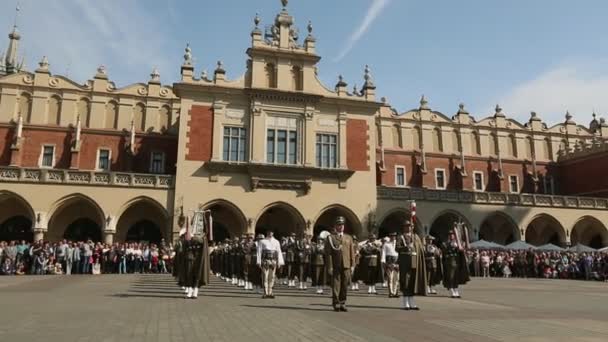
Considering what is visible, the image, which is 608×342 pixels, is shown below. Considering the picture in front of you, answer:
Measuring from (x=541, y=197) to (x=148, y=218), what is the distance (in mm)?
28238

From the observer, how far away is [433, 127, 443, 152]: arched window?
4306 cm

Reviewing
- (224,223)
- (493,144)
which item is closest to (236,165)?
(224,223)

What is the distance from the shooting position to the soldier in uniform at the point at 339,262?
10.8 metres

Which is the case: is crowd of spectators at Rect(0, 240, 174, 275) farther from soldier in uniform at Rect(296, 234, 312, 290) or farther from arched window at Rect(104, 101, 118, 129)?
arched window at Rect(104, 101, 118, 129)

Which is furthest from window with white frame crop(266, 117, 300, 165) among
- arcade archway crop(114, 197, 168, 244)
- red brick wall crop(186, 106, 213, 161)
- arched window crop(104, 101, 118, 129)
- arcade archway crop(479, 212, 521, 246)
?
arcade archway crop(479, 212, 521, 246)

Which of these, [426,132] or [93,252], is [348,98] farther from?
[93,252]

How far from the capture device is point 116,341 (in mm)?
6465

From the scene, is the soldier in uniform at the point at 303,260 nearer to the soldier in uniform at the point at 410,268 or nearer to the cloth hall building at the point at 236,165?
the soldier in uniform at the point at 410,268

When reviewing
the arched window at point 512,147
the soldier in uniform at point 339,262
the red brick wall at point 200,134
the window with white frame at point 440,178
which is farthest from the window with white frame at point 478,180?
the soldier in uniform at point 339,262

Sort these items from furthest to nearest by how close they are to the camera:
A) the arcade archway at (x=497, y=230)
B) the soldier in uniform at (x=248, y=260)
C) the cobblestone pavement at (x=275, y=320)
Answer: the arcade archway at (x=497, y=230)
the soldier in uniform at (x=248, y=260)
the cobblestone pavement at (x=275, y=320)

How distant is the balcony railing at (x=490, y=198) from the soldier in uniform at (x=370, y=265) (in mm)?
16222

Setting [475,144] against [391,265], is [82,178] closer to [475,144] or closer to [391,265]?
[391,265]

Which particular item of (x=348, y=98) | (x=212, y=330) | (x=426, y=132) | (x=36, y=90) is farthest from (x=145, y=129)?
(x=212, y=330)

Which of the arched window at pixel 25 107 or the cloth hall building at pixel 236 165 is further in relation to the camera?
the arched window at pixel 25 107
